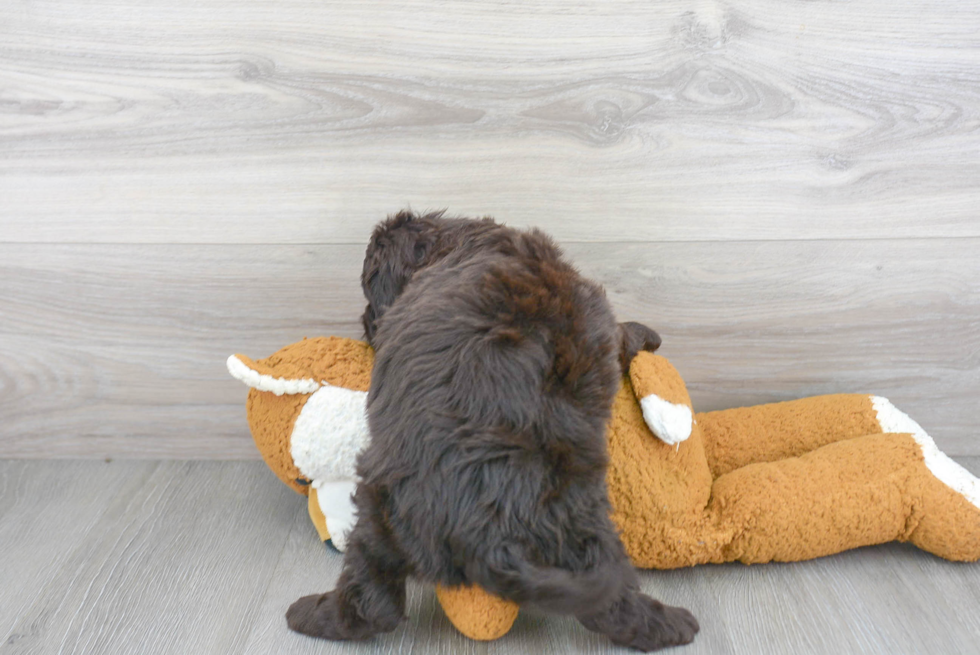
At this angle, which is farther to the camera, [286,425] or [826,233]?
[826,233]

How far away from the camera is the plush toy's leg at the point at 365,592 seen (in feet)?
2.52

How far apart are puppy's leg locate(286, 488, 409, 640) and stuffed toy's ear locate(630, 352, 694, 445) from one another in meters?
0.35

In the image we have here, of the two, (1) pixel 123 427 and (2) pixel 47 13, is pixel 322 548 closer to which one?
(1) pixel 123 427

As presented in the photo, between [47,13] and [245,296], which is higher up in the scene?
[47,13]

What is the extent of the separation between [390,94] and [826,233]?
28.5 inches

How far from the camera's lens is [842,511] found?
91cm

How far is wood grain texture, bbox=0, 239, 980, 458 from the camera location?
3.78 ft

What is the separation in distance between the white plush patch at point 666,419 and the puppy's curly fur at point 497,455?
0.14m

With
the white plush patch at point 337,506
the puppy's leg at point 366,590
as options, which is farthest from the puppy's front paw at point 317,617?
the white plush patch at point 337,506

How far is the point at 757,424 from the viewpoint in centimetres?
110

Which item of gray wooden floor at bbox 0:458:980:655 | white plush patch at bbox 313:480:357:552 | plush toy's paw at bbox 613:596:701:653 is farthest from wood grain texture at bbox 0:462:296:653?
plush toy's paw at bbox 613:596:701:653

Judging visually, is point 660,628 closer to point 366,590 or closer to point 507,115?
point 366,590

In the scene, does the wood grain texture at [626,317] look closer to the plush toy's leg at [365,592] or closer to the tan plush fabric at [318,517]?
the tan plush fabric at [318,517]

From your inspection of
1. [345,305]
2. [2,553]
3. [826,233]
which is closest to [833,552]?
[826,233]
